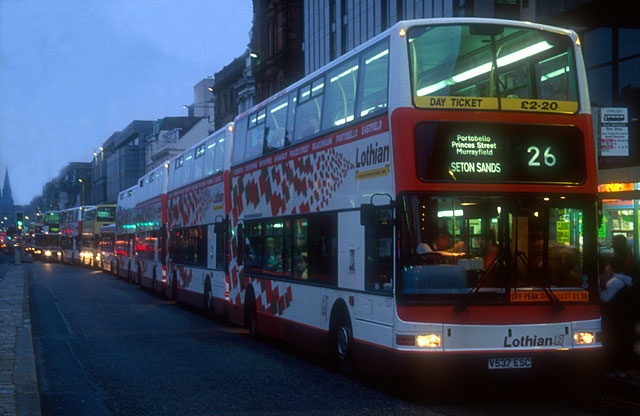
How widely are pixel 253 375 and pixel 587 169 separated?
5203mm

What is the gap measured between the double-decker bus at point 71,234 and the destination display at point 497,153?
6560 cm

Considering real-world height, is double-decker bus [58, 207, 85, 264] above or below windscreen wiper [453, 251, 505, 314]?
above

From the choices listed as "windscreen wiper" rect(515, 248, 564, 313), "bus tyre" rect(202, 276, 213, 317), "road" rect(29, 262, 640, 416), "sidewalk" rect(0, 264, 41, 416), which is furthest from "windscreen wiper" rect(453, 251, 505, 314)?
"bus tyre" rect(202, 276, 213, 317)

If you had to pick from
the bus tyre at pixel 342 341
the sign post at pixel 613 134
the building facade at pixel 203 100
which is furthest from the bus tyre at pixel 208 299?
the building facade at pixel 203 100

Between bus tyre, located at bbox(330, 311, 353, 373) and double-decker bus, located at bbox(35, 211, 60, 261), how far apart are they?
263 ft

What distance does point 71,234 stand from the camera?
78.4 metres

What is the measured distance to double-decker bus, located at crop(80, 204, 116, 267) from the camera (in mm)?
67125

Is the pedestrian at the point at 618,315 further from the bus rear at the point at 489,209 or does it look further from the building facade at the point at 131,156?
the building facade at the point at 131,156

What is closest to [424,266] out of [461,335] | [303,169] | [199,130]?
[461,335]

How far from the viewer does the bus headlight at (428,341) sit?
10055 millimetres

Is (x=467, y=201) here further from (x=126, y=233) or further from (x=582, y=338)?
(x=126, y=233)

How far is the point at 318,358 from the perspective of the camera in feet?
49.5

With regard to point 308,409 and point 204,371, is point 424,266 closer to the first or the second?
point 308,409

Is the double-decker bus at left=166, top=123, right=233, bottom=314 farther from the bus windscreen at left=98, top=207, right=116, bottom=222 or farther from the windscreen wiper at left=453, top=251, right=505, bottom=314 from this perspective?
the bus windscreen at left=98, top=207, right=116, bottom=222
